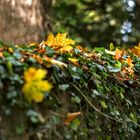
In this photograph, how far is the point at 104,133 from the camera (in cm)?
308

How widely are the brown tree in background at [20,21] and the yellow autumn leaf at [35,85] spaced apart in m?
3.99

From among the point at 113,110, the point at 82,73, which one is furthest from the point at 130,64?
the point at 82,73

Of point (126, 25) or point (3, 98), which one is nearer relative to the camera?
point (3, 98)

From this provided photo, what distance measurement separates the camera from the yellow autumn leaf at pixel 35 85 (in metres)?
1.96

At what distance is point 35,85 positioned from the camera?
1984mm

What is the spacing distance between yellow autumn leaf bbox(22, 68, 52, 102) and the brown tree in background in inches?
157

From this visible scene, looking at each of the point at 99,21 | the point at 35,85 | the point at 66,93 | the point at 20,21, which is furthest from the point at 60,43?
the point at 99,21

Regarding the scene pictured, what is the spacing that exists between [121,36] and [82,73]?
820cm

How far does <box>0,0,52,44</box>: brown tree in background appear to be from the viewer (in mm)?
5988

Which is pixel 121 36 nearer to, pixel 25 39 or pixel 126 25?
pixel 126 25

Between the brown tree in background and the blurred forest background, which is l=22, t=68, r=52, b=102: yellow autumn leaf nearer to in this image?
the brown tree in background

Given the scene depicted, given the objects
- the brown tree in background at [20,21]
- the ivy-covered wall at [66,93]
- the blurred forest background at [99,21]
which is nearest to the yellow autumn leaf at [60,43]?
the ivy-covered wall at [66,93]

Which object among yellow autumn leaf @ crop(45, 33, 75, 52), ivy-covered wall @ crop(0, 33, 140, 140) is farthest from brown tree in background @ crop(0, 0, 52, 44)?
yellow autumn leaf @ crop(45, 33, 75, 52)

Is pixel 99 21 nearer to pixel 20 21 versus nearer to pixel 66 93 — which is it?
pixel 20 21
